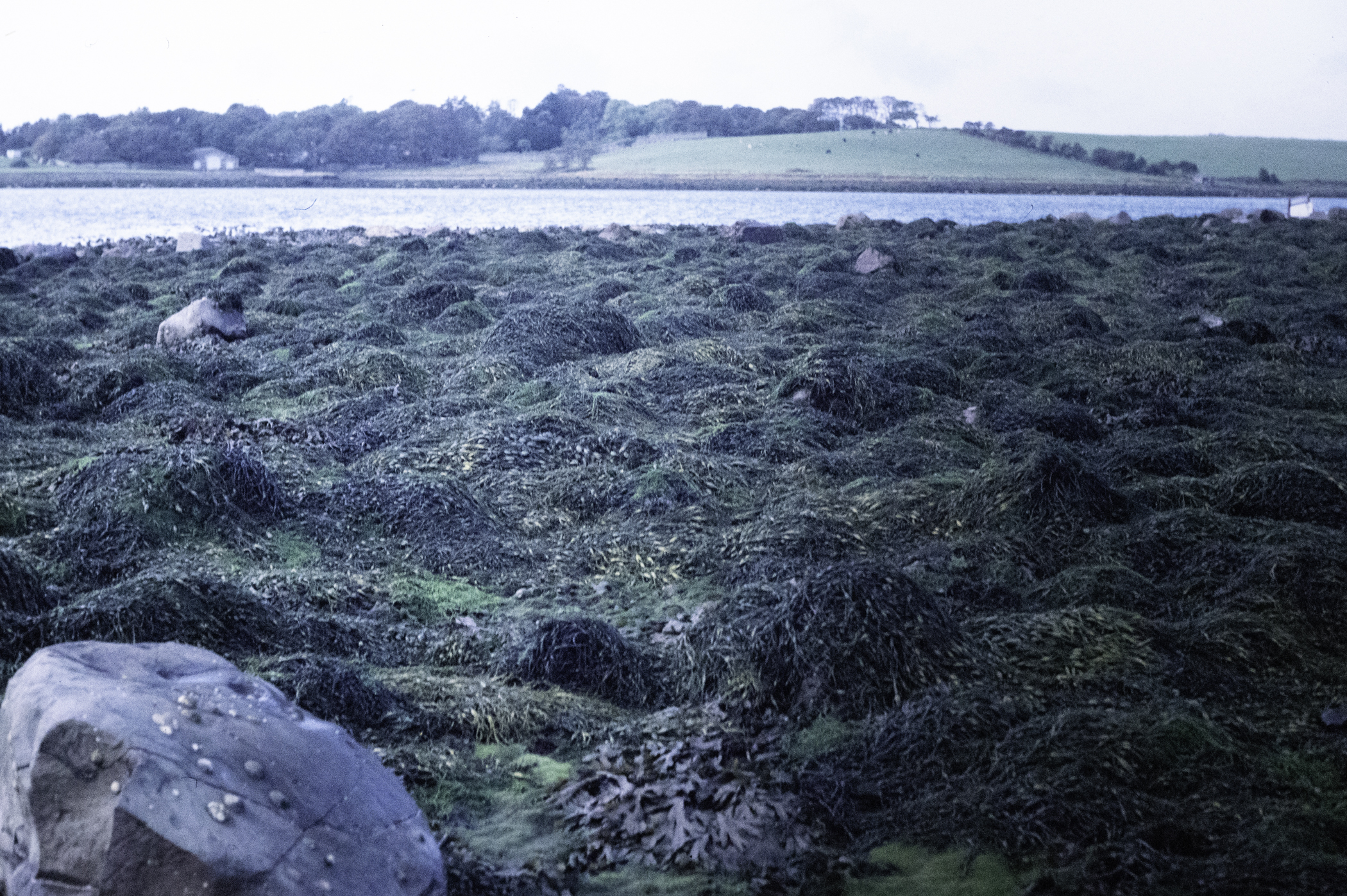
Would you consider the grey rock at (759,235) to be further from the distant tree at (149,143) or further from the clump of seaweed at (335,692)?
the distant tree at (149,143)

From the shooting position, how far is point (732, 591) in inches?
218

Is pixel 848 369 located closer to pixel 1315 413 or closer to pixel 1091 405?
pixel 1091 405

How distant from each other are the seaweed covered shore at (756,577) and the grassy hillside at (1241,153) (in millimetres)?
81369

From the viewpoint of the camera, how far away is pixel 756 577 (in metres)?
5.92

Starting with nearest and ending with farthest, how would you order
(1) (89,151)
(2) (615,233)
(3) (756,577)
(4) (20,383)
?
1. (3) (756,577)
2. (4) (20,383)
3. (2) (615,233)
4. (1) (89,151)

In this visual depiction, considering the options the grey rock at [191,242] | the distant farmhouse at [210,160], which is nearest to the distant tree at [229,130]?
the distant farmhouse at [210,160]

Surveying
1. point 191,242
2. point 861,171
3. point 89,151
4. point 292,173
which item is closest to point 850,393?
point 191,242

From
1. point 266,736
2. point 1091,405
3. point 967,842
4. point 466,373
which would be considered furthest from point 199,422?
point 1091,405

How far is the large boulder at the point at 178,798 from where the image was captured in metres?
2.70

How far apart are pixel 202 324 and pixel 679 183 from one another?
65.3m

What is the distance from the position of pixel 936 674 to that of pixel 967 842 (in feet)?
3.82

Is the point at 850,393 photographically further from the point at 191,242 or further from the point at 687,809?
the point at 191,242

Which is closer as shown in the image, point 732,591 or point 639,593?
point 732,591

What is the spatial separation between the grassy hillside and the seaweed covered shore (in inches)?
3204
